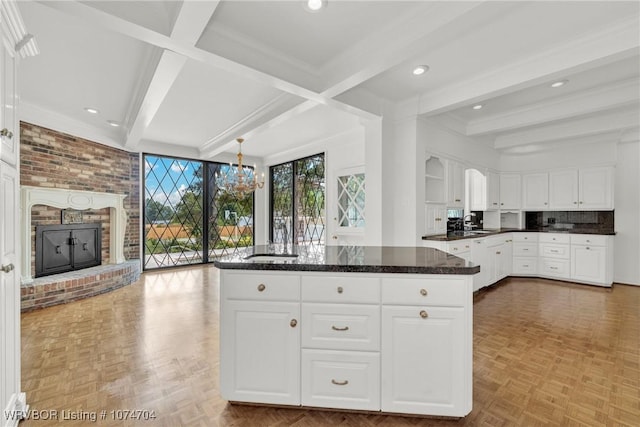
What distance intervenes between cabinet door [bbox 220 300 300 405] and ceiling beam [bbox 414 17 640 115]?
2.98m

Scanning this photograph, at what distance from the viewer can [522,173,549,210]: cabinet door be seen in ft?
17.9

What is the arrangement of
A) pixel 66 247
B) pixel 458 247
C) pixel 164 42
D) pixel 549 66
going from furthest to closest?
pixel 66 247
pixel 458 247
pixel 549 66
pixel 164 42

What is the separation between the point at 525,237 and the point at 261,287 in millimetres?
5408

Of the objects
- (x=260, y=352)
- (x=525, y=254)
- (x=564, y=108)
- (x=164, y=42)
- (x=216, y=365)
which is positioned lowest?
(x=216, y=365)

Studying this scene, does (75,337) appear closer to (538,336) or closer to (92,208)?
(92,208)

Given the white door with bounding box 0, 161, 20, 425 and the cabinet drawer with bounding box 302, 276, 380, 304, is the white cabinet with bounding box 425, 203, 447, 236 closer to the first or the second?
the cabinet drawer with bounding box 302, 276, 380, 304

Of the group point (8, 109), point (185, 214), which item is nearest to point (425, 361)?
point (8, 109)

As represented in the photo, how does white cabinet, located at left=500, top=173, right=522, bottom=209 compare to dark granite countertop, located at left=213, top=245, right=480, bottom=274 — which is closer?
dark granite countertop, located at left=213, top=245, right=480, bottom=274

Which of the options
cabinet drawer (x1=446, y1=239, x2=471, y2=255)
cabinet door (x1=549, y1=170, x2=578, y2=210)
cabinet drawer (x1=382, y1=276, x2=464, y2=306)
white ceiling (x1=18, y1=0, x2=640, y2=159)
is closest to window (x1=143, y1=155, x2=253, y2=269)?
white ceiling (x1=18, y1=0, x2=640, y2=159)

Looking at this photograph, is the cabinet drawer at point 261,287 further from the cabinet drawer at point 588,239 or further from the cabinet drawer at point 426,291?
the cabinet drawer at point 588,239

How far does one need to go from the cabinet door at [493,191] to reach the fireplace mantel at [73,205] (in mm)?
6776

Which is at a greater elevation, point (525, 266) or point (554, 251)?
point (554, 251)

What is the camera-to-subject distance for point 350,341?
170cm

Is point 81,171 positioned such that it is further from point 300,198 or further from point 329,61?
point 329,61
